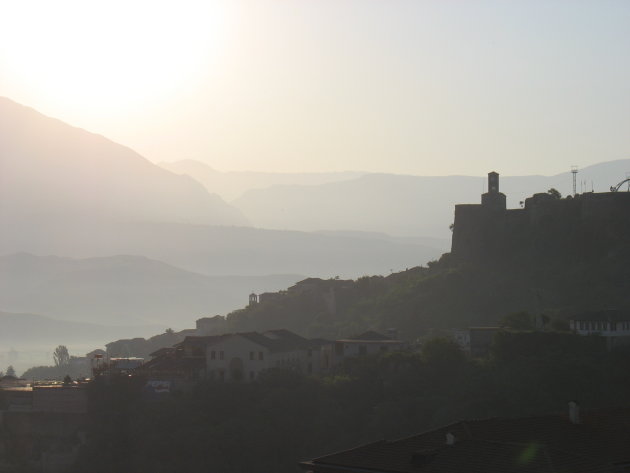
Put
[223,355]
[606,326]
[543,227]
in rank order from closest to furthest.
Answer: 1. [606,326]
2. [223,355]
3. [543,227]

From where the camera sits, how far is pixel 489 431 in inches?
1081

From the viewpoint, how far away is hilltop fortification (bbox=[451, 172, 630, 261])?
230 feet

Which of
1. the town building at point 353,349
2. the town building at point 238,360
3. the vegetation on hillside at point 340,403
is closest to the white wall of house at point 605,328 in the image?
the vegetation on hillside at point 340,403

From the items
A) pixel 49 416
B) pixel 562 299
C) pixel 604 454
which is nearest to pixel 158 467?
pixel 49 416

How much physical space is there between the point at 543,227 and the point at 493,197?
5.34 meters

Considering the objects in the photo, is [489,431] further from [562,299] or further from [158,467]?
[562,299]

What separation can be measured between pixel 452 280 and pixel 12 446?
95.6 feet

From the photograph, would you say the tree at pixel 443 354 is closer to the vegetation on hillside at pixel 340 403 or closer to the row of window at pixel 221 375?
the vegetation on hillside at pixel 340 403

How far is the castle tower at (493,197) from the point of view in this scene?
76.8 m

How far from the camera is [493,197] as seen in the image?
3061 inches

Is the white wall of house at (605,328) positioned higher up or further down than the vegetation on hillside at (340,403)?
higher up

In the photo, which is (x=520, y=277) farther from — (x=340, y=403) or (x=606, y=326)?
(x=340, y=403)

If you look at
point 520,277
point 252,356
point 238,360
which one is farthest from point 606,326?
point 238,360

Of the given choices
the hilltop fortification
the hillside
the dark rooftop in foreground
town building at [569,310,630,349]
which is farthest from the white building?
the dark rooftop in foreground
